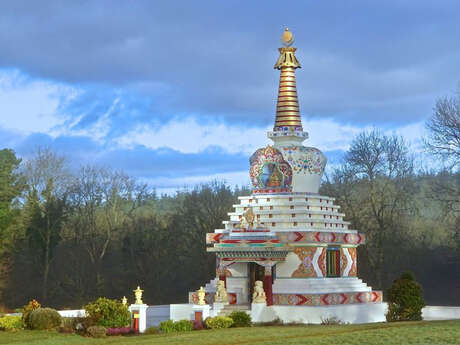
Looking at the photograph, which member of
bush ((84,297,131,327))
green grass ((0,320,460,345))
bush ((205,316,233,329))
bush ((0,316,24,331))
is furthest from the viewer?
bush ((0,316,24,331))

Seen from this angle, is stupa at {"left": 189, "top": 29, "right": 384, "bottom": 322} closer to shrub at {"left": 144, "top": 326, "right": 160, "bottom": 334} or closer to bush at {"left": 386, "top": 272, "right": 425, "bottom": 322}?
bush at {"left": 386, "top": 272, "right": 425, "bottom": 322}

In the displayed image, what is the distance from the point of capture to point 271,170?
4062 cm

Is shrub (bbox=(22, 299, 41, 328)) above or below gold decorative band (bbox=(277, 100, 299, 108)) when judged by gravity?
below

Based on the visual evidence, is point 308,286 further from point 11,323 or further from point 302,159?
point 11,323

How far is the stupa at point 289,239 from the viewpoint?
122ft

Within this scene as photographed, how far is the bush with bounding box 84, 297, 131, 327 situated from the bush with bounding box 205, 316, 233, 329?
351cm

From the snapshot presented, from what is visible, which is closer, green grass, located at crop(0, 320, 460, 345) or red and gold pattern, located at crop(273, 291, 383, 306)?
green grass, located at crop(0, 320, 460, 345)

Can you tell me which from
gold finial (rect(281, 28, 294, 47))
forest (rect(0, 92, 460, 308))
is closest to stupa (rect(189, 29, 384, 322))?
gold finial (rect(281, 28, 294, 47))

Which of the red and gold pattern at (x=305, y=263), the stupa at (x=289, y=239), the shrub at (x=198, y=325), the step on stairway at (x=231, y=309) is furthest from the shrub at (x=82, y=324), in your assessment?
the red and gold pattern at (x=305, y=263)

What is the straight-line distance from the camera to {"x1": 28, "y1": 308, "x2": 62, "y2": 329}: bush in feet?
112

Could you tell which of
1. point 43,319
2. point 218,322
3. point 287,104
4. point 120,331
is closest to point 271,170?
point 287,104

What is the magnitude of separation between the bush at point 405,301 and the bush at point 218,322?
23.3 feet

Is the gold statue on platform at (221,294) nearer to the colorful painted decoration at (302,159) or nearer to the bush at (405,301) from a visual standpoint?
the colorful painted decoration at (302,159)

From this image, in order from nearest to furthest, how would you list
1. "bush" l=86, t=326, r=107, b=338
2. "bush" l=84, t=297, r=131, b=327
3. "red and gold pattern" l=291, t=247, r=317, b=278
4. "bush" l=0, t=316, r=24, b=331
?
"bush" l=86, t=326, r=107, b=338
"bush" l=84, t=297, r=131, b=327
"bush" l=0, t=316, r=24, b=331
"red and gold pattern" l=291, t=247, r=317, b=278
